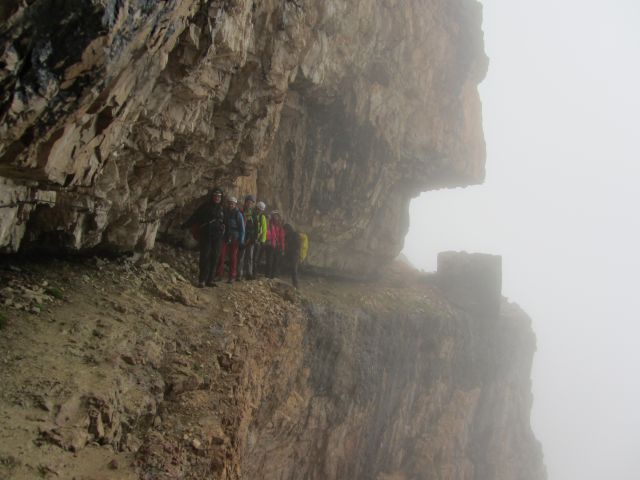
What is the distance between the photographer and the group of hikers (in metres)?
12.3

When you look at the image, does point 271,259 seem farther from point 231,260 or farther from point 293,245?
point 231,260

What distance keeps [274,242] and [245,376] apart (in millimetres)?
5960

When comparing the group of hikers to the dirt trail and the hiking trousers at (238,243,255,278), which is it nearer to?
Answer: the hiking trousers at (238,243,255,278)

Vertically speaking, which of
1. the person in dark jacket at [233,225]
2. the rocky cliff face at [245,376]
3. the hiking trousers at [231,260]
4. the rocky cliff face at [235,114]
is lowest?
the rocky cliff face at [245,376]

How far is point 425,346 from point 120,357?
664 inches

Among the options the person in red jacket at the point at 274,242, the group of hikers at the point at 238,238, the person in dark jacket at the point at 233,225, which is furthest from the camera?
the person in red jacket at the point at 274,242

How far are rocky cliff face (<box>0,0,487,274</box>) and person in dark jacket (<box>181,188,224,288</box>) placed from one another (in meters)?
0.64

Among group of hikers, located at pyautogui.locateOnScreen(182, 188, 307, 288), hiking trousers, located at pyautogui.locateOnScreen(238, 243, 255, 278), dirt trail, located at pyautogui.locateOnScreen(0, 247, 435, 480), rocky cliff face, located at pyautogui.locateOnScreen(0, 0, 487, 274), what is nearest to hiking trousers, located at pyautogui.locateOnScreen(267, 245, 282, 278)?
group of hikers, located at pyautogui.locateOnScreen(182, 188, 307, 288)

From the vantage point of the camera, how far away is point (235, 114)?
1130 centimetres

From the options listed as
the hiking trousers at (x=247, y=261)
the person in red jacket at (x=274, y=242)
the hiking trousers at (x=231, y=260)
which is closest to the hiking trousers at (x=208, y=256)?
the hiking trousers at (x=231, y=260)

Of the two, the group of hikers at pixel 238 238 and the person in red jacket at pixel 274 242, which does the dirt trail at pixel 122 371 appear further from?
the person in red jacket at pixel 274 242

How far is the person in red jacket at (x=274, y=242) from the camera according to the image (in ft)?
50.3

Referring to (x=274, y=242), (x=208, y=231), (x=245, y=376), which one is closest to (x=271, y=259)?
(x=274, y=242)

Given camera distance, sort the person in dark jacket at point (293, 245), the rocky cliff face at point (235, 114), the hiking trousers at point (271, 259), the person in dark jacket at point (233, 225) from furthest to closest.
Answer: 1. the person in dark jacket at point (293, 245)
2. the hiking trousers at point (271, 259)
3. the person in dark jacket at point (233, 225)
4. the rocky cliff face at point (235, 114)
